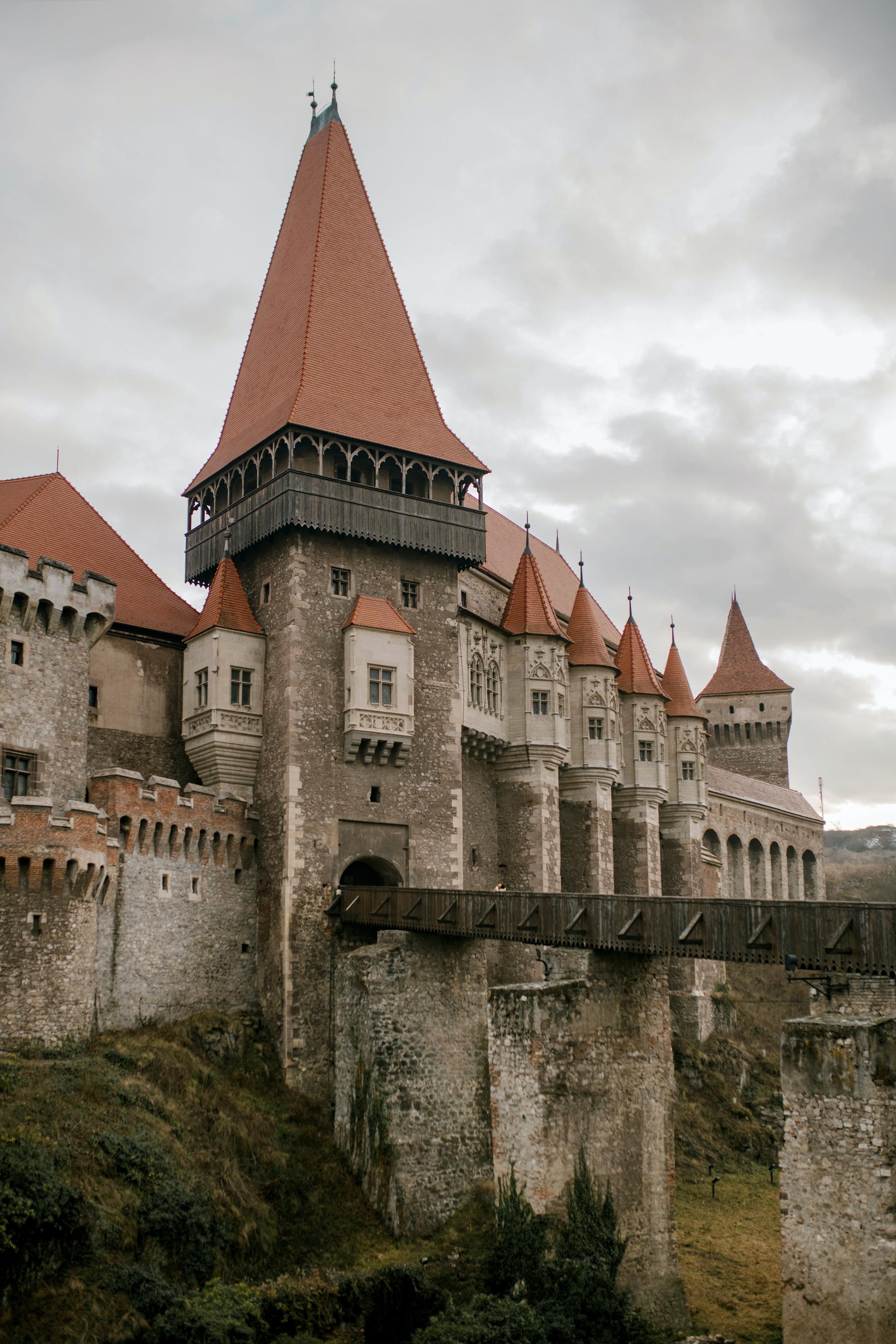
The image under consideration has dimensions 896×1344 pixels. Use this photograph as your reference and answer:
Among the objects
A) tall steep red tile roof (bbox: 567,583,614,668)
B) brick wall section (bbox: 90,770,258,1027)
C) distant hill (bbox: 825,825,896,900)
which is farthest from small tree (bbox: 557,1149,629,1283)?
distant hill (bbox: 825,825,896,900)

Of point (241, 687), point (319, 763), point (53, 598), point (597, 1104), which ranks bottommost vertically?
point (597, 1104)

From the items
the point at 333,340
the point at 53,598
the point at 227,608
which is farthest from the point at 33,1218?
the point at 333,340

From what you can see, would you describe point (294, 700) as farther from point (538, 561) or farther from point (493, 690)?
point (538, 561)

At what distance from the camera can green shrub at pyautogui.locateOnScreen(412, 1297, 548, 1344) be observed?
18500mm

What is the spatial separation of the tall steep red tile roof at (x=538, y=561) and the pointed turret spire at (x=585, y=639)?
5.22ft

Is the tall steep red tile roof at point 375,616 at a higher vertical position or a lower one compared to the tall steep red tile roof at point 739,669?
lower

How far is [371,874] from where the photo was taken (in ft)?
110

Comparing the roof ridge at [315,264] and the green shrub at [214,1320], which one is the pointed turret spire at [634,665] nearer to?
the roof ridge at [315,264]

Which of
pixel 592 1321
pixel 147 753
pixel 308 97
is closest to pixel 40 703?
pixel 147 753

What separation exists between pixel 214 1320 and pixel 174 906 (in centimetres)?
1129

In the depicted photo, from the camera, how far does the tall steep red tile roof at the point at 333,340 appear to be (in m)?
34.3

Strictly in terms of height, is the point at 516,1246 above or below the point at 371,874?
below

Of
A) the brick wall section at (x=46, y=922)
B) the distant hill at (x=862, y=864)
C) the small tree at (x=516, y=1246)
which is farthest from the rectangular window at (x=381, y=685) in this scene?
the distant hill at (x=862, y=864)

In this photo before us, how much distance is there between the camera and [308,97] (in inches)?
1594
